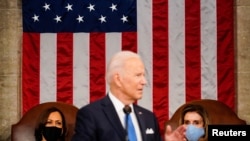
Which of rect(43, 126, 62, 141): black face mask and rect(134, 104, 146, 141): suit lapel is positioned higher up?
rect(134, 104, 146, 141): suit lapel

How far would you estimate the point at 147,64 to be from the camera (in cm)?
695

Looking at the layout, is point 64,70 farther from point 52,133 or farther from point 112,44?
point 52,133

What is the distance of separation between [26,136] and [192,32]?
2.55 m

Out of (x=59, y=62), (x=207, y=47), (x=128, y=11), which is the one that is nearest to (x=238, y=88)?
(x=207, y=47)

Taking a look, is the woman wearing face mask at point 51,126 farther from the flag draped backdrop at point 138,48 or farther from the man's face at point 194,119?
the man's face at point 194,119

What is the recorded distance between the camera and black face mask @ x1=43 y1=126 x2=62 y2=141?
5785 mm

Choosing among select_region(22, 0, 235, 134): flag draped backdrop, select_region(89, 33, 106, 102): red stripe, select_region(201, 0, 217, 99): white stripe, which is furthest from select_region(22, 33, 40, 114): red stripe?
select_region(201, 0, 217, 99): white stripe

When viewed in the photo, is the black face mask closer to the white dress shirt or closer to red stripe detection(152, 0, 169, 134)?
red stripe detection(152, 0, 169, 134)

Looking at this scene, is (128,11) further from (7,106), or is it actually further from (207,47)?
(7,106)

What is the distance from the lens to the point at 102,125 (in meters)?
3.07

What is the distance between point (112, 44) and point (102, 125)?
12.9ft

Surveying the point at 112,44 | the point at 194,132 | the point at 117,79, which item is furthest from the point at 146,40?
the point at 117,79

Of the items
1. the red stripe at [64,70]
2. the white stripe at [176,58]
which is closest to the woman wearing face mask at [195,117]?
the white stripe at [176,58]

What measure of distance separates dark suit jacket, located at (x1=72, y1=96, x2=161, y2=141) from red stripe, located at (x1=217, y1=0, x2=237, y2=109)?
382 cm
